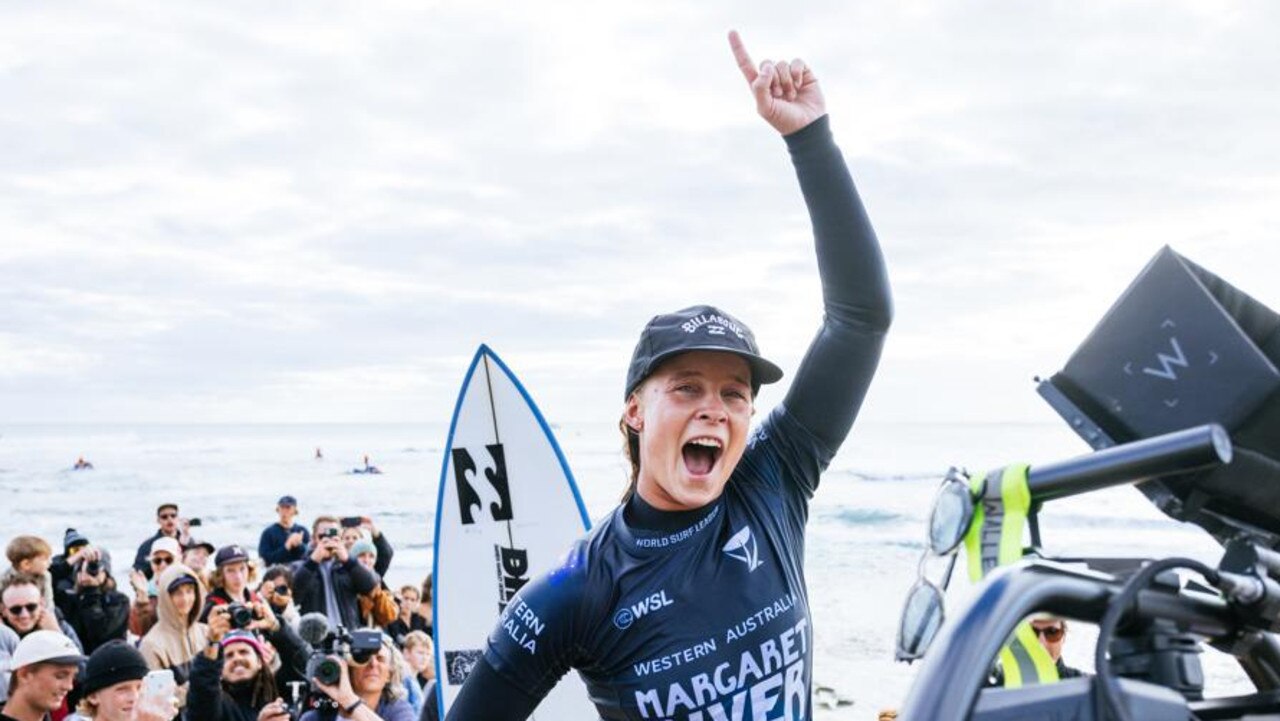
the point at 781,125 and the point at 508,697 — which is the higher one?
the point at 781,125

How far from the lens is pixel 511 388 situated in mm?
6859

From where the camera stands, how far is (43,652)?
5434 millimetres

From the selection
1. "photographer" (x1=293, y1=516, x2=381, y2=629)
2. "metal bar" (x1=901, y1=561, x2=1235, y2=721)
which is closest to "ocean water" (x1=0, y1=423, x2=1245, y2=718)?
"metal bar" (x1=901, y1=561, x2=1235, y2=721)

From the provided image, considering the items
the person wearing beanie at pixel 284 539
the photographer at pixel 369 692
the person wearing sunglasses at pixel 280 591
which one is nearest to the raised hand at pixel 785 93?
the photographer at pixel 369 692

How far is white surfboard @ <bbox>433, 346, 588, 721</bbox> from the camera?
654cm

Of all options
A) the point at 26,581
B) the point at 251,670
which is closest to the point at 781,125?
A: the point at 251,670

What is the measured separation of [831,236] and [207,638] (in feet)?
20.3

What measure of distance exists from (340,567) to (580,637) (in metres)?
8.14

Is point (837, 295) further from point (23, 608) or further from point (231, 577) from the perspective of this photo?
point (231, 577)

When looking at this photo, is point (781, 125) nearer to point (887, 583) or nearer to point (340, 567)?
point (340, 567)

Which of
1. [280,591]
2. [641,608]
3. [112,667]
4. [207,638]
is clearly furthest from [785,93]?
[280,591]

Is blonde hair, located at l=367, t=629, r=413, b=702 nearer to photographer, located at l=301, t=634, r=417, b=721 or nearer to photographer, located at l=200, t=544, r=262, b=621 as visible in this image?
photographer, located at l=301, t=634, r=417, b=721

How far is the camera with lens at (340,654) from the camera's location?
19.0 feet

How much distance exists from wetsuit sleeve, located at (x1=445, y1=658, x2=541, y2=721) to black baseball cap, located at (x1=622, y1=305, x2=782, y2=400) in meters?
0.61
